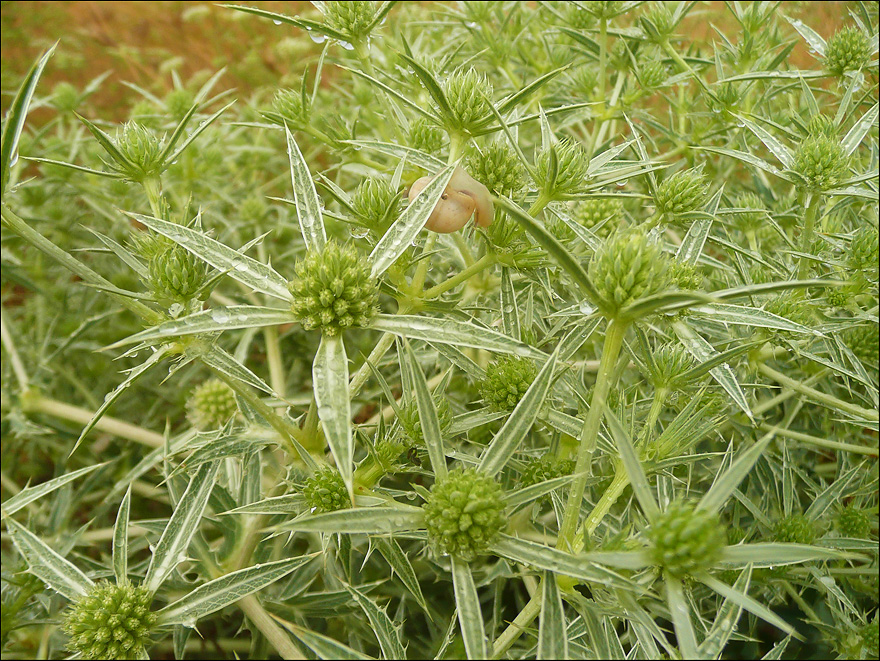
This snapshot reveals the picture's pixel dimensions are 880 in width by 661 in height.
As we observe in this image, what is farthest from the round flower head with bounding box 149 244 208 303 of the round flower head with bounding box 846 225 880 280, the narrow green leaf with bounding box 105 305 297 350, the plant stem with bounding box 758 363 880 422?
the round flower head with bounding box 846 225 880 280

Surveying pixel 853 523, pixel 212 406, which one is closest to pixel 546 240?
pixel 853 523

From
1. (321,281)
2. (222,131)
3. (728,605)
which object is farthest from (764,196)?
(222,131)

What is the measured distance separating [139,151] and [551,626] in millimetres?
811

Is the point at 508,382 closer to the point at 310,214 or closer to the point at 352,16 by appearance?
the point at 310,214

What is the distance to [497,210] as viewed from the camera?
0.89 meters

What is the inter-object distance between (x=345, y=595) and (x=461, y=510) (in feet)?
1.66

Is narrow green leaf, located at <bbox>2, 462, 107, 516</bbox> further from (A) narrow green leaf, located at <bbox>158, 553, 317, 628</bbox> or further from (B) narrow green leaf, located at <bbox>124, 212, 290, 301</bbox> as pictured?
(B) narrow green leaf, located at <bbox>124, 212, 290, 301</bbox>

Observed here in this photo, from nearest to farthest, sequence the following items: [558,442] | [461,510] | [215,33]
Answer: [461,510] < [558,442] < [215,33]

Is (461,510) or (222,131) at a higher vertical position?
(222,131)

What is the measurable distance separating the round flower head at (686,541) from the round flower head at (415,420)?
1.05 feet

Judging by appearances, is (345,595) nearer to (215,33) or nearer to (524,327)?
(524,327)

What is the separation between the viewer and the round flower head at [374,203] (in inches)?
33.1

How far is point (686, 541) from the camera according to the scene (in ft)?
A: 1.94

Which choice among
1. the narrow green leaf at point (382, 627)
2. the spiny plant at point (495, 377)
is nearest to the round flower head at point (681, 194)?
the spiny plant at point (495, 377)
